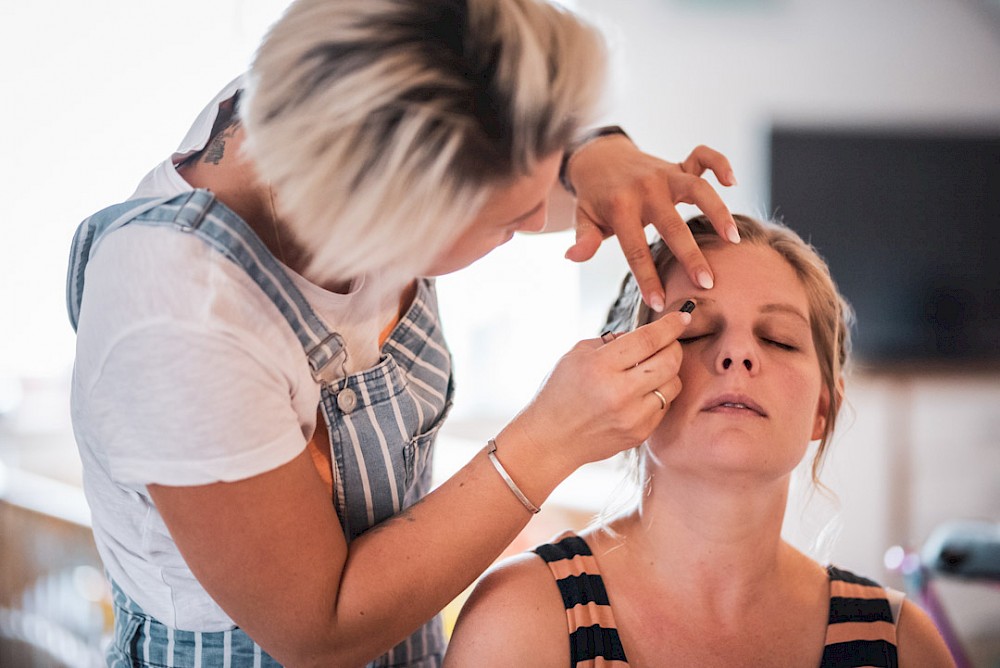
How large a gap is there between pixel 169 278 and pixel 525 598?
1.96 ft

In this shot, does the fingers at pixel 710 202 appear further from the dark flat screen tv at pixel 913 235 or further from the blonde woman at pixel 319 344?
the dark flat screen tv at pixel 913 235

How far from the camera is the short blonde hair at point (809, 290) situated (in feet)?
4.45

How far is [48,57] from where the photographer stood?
276 cm

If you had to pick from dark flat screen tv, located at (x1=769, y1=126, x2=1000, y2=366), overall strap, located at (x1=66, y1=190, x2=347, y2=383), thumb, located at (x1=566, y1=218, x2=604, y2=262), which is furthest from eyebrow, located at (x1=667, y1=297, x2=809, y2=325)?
dark flat screen tv, located at (x1=769, y1=126, x2=1000, y2=366)

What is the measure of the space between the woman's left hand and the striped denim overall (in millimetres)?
281

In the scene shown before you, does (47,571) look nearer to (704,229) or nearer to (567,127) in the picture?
(704,229)

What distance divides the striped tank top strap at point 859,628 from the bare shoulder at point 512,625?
37cm

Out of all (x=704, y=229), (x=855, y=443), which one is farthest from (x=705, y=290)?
(x=855, y=443)

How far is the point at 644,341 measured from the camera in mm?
1069

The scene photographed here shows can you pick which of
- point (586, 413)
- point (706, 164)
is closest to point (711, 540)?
point (586, 413)

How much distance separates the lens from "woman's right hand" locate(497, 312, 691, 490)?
102cm

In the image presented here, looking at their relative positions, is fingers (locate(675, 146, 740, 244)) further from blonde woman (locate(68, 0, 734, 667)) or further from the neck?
the neck

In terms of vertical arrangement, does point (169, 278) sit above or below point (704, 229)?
below

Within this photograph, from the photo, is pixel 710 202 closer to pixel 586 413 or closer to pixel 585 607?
pixel 586 413
